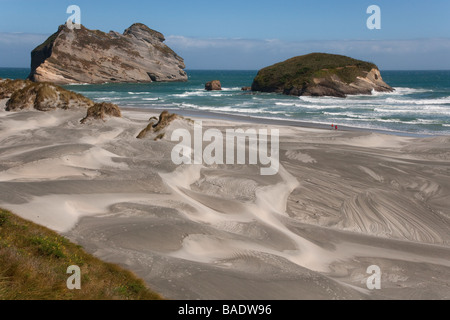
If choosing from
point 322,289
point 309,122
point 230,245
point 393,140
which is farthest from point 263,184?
point 309,122

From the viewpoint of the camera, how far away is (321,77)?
80500 mm

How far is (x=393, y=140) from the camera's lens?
3272 cm

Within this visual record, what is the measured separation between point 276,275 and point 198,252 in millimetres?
2931

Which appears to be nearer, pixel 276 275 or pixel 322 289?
pixel 322 289

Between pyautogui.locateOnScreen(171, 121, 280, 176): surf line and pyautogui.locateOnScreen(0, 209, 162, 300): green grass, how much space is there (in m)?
13.4

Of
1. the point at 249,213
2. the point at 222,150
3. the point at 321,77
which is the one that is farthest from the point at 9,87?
the point at 321,77

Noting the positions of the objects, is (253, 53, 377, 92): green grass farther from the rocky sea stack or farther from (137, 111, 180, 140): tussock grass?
(137, 111, 180, 140): tussock grass

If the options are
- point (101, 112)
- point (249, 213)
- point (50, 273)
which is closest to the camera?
point (50, 273)

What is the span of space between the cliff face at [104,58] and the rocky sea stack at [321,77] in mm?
49580

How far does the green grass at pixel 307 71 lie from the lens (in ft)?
268

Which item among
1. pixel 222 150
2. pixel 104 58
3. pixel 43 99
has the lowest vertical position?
pixel 222 150

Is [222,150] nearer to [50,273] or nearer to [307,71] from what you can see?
[50,273]

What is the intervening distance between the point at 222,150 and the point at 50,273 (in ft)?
63.2

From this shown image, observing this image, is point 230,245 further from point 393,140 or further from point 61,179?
point 393,140
